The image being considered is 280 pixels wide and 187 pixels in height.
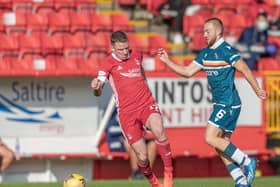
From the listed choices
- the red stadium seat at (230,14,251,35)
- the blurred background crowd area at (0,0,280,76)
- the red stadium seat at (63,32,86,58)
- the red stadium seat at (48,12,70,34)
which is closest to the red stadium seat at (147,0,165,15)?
the blurred background crowd area at (0,0,280,76)

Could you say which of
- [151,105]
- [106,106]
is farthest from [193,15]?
[151,105]

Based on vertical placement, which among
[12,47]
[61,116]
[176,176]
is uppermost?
[12,47]

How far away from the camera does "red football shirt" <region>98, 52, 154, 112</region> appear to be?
36.0 ft

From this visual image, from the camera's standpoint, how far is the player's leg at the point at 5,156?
14.3 metres

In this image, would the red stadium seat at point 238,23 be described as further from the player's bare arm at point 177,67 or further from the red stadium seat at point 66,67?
the player's bare arm at point 177,67

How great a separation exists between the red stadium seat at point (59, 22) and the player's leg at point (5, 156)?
2.89 meters

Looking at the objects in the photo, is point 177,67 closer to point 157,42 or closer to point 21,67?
point 21,67

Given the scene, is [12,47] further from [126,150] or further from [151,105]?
[151,105]

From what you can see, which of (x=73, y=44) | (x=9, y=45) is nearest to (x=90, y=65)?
(x=73, y=44)

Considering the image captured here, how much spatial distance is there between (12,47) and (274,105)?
4584mm

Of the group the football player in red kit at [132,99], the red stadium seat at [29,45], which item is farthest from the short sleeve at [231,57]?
the red stadium seat at [29,45]

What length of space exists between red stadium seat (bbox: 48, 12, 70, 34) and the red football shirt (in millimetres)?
5679

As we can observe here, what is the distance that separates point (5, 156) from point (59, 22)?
128 inches

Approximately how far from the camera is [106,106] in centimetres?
1547
